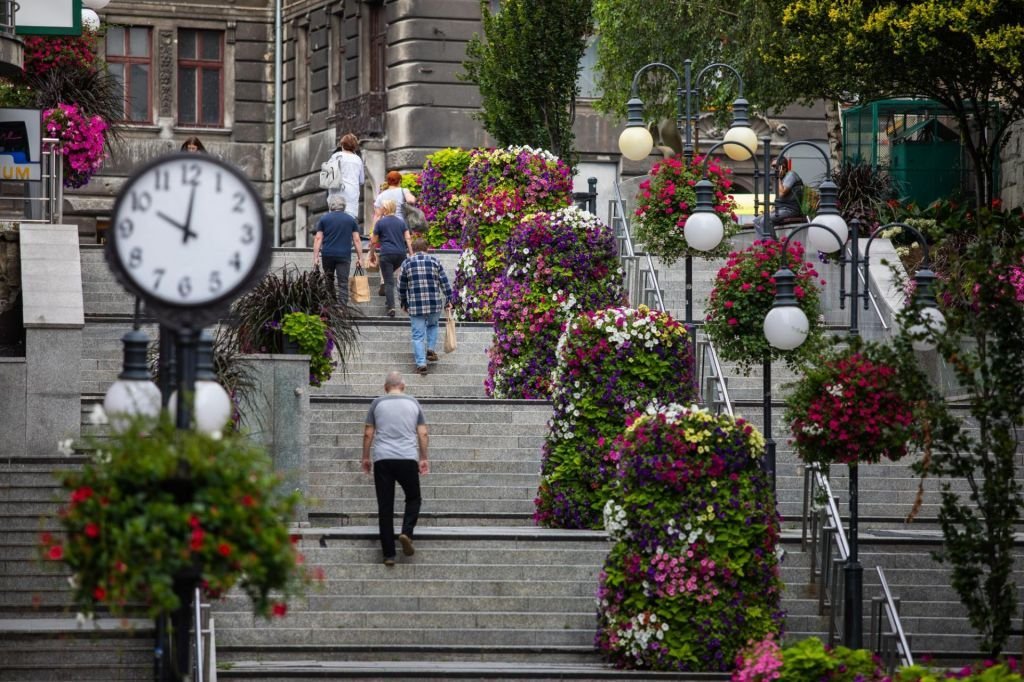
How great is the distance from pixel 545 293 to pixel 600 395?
4.14 meters

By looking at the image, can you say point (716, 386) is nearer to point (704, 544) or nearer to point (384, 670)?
point (704, 544)

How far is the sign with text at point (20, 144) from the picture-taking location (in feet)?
81.5

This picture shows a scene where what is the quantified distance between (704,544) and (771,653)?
2.25 meters

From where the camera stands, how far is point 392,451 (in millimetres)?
18406

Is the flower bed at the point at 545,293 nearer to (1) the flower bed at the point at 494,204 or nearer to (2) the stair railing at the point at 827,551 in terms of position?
(1) the flower bed at the point at 494,204

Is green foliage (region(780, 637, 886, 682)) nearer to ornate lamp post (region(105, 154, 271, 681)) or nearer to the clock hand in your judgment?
ornate lamp post (region(105, 154, 271, 681))

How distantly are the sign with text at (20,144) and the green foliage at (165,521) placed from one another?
15.5m

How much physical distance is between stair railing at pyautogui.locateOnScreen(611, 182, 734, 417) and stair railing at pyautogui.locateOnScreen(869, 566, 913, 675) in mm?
2937

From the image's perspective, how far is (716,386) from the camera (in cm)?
2350

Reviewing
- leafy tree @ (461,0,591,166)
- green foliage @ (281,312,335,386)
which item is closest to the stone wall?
leafy tree @ (461,0,591,166)

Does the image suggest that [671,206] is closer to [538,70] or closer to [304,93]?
[538,70]

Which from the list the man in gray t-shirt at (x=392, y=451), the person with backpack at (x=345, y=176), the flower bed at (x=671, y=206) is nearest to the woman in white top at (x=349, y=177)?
the person with backpack at (x=345, y=176)

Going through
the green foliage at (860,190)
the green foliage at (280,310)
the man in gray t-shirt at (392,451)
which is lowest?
the man in gray t-shirt at (392,451)

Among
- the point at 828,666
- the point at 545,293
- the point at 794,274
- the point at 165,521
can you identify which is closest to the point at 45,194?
the point at 545,293
